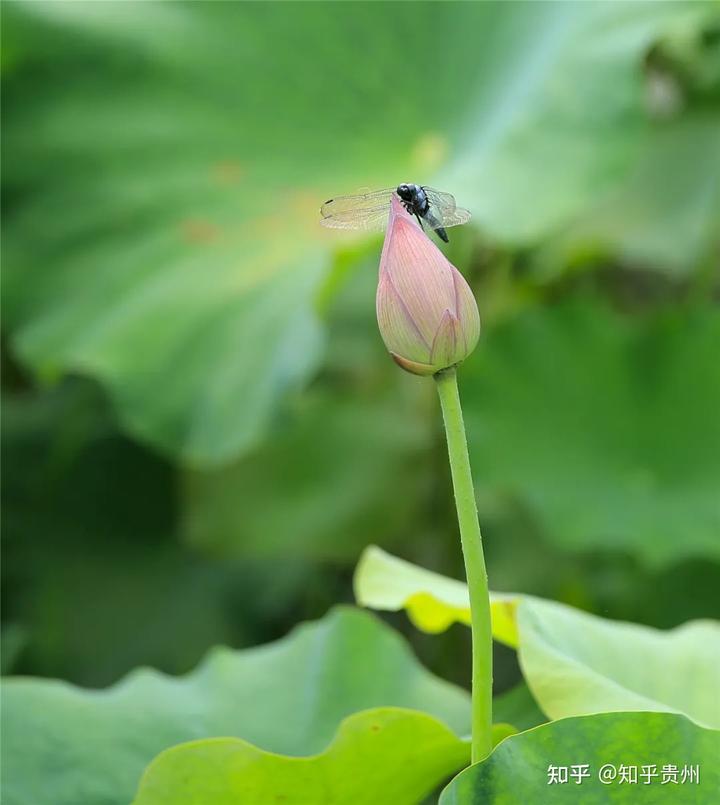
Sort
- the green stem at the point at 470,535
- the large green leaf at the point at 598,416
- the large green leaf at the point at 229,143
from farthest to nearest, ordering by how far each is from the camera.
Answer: the large green leaf at the point at 598,416 < the large green leaf at the point at 229,143 < the green stem at the point at 470,535

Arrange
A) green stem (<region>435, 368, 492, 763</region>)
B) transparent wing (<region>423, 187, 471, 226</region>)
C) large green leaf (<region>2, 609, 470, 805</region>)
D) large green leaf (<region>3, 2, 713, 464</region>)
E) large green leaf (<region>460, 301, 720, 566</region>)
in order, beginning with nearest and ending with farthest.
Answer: green stem (<region>435, 368, 492, 763</region>)
transparent wing (<region>423, 187, 471, 226</region>)
large green leaf (<region>2, 609, 470, 805</region>)
large green leaf (<region>3, 2, 713, 464</region>)
large green leaf (<region>460, 301, 720, 566</region>)

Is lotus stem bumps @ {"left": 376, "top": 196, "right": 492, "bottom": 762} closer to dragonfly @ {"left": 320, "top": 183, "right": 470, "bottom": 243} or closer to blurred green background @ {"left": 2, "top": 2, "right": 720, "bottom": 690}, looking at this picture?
dragonfly @ {"left": 320, "top": 183, "right": 470, "bottom": 243}

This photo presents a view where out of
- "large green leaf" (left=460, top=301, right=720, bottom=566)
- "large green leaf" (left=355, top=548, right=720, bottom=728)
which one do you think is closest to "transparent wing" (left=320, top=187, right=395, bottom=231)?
"large green leaf" (left=355, top=548, right=720, bottom=728)

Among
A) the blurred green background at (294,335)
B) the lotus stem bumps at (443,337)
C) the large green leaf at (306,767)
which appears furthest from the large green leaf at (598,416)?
the lotus stem bumps at (443,337)

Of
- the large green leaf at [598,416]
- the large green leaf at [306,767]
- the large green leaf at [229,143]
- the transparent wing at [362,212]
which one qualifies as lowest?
the large green leaf at [306,767]

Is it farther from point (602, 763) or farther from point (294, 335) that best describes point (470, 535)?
point (294, 335)

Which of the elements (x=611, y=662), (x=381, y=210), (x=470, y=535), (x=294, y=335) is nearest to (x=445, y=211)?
(x=381, y=210)

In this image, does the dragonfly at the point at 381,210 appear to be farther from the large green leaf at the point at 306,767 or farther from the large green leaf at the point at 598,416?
the large green leaf at the point at 598,416
